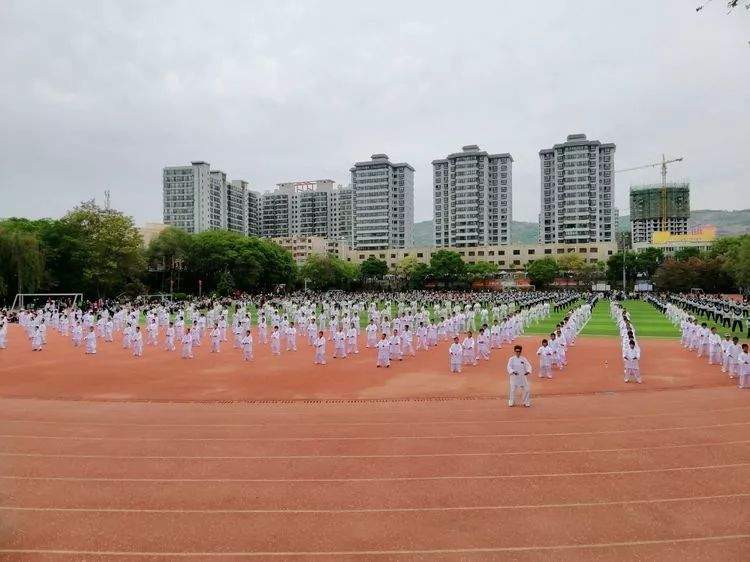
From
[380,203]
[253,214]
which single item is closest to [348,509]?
[380,203]

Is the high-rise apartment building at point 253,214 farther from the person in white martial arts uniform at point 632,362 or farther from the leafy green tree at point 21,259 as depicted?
the person in white martial arts uniform at point 632,362

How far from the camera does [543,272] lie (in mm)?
75938

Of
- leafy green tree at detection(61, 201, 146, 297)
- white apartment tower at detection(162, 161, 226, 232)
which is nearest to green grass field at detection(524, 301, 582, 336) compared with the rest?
leafy green tree at detection(61, 201, 146, 297)

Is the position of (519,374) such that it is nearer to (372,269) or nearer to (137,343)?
(137,343)

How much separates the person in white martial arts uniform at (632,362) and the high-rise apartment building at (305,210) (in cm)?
12499

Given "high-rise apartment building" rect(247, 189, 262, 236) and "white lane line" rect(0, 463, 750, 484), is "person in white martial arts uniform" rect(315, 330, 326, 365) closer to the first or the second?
"white lane line" rect(0, 463, 750, 484)

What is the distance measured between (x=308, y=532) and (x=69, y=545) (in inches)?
93.2

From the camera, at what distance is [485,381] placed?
1466 centimetres

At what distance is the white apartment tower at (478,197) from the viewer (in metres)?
116

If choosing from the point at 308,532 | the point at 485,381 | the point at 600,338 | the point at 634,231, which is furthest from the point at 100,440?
the point at 634,231

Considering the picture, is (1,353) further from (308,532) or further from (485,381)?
(308,532)

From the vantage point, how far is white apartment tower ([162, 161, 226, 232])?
402ft

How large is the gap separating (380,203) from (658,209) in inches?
3242

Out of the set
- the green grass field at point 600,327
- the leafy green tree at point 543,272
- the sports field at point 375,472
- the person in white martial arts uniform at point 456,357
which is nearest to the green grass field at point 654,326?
the green grass field at point 600,327
